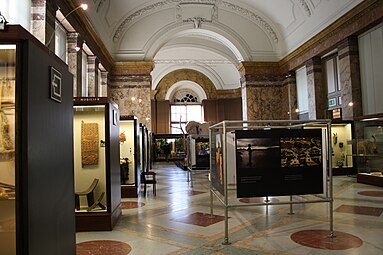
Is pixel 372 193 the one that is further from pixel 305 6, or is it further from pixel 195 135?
pixel 305 6

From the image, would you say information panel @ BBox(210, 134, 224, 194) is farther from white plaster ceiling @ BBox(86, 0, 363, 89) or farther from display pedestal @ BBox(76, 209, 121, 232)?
white plaster ceiling @ BBox(86, 0, 363, 89)

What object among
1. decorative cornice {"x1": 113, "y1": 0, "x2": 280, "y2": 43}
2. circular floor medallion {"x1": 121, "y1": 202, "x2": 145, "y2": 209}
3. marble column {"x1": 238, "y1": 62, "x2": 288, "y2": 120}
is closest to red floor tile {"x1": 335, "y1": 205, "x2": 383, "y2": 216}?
circular floor medallion {"x1": 121, "y1": 202, "x2": 145, "y2": 209}

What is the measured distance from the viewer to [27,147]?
7.84 ft

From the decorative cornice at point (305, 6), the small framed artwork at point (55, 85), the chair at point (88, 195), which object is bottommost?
the chair at point (88, 195)

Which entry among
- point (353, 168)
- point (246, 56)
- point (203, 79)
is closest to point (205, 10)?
point (246, 56)

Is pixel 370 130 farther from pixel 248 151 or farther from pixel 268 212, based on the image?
pixel 248 151

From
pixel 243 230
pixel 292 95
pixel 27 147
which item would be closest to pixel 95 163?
pixel 243 230

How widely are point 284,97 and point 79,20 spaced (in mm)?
13143

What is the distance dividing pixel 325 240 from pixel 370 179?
6543 millimetres

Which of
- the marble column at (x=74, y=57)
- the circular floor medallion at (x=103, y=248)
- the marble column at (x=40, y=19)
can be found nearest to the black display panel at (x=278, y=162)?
the circular floor medallion at (x=103, y=248)

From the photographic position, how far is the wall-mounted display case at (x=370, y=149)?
9969 millimetres

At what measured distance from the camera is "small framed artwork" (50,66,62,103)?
2893 mm

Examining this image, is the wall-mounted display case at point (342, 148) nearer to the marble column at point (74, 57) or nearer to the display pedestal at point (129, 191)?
the display pedestal at point (129, 191)

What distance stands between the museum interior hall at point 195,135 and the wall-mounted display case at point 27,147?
0.01 m
